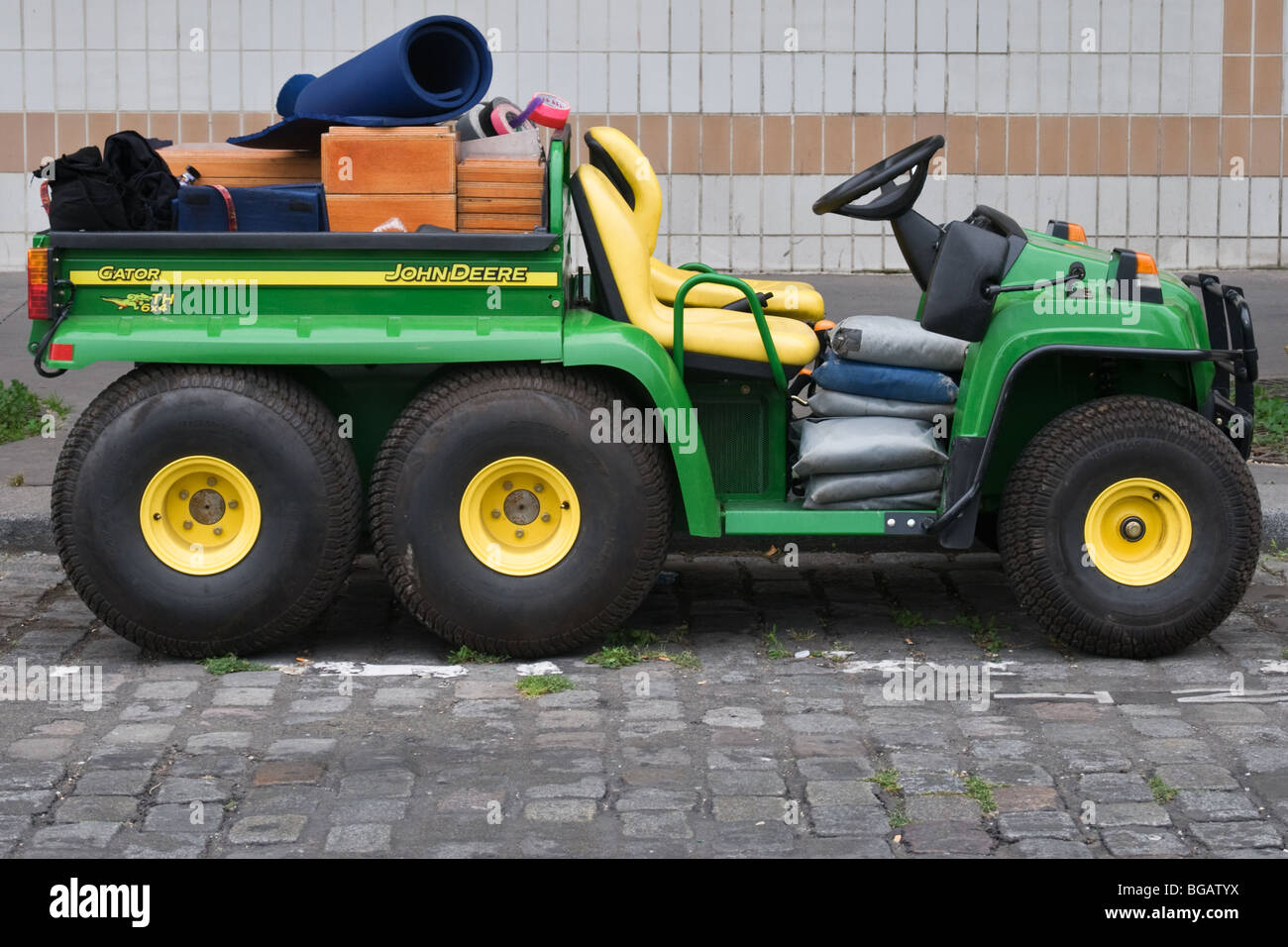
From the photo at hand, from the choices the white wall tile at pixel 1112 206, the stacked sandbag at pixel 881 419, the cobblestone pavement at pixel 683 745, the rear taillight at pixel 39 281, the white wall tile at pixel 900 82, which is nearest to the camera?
the cobblestone pavement at pixel 683 745

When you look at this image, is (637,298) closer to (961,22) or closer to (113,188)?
(113,188)

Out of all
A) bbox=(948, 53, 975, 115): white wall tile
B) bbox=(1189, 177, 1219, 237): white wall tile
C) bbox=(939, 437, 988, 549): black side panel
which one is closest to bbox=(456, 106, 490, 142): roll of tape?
bbox=(939, 437, 988, 549): black side panel

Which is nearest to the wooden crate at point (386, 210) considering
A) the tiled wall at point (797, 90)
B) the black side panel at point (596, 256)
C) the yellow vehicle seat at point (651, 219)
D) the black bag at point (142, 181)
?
the black side panel at point (596, 256)

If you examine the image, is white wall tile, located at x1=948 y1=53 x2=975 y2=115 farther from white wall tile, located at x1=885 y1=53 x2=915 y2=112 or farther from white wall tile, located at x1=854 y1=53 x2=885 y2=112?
white wall tile, located at x1=854 y1=53 x2=885 y2=112

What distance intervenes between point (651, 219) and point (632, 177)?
0.17 meters

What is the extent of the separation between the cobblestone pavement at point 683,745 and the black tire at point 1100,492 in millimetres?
183

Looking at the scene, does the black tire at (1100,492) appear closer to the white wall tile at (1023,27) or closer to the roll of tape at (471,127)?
the roll of tape at (471,127)

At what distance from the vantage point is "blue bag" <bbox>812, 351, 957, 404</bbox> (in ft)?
19.1

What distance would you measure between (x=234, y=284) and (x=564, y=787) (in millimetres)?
2084

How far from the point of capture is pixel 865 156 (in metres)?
11.8

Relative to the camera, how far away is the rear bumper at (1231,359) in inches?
228

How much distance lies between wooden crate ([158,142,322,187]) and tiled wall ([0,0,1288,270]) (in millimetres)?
5749

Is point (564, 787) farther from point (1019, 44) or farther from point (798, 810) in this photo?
point (1019, 44)

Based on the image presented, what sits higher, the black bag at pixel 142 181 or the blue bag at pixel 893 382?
the black bag at pixel 142 181
